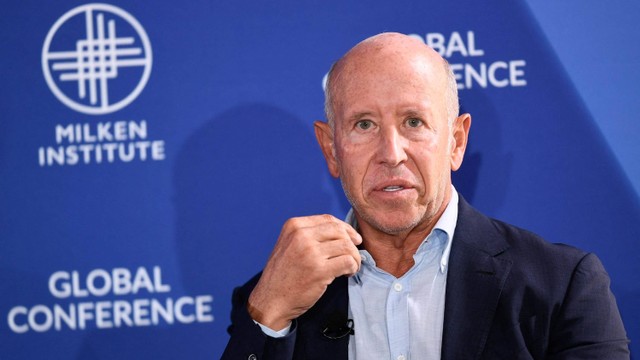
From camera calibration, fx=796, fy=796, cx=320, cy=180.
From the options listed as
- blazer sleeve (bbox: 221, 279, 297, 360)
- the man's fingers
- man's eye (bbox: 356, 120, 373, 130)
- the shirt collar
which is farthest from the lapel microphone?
man's eye (bbox: 356, 120, 373, 130)

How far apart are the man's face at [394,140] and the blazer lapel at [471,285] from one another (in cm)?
15

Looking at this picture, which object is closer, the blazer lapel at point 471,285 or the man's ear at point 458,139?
the blazer lapel at point 471,285

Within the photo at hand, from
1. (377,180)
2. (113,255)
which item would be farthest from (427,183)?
(113,255)

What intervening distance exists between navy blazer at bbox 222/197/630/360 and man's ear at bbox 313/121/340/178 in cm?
42

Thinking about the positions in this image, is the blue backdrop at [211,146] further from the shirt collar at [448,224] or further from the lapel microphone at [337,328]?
the lapel microphone at [337,328]

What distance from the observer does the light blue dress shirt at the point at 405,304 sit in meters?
2.35

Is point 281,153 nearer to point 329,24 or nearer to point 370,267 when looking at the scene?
point 329,24

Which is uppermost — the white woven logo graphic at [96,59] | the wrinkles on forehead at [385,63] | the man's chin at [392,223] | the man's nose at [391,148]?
the white woven logo graphic at [96,59]

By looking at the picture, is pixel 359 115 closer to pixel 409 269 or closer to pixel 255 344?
pixel 409 269

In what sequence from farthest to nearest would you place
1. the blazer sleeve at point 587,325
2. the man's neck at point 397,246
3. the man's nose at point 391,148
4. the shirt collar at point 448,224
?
the man's neck at point 397,246 → the shirt collar at point 448,224 → the man's nose at point 391,148 → the blazer sleeve at point 587,325

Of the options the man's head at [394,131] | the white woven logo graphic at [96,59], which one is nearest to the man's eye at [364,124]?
the man's head at [394,131]

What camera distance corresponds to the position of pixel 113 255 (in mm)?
3072

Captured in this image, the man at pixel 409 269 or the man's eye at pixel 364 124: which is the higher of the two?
the man's eye at pixel 364 124

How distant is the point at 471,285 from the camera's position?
7.68 feet
